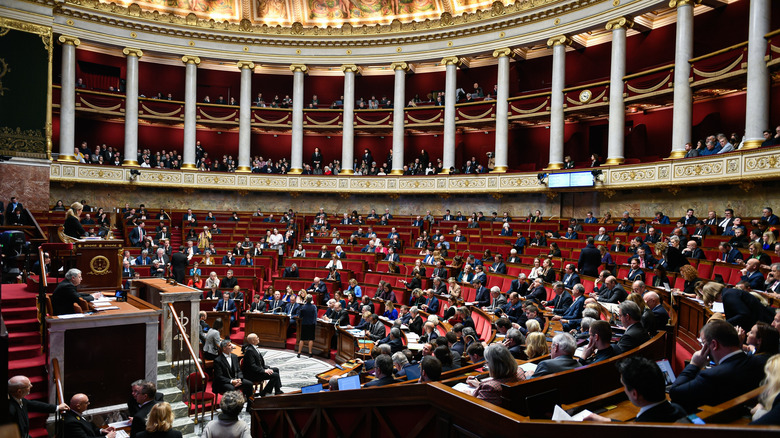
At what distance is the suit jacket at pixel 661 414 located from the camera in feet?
8.65

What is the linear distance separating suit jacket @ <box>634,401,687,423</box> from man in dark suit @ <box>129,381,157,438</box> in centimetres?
473

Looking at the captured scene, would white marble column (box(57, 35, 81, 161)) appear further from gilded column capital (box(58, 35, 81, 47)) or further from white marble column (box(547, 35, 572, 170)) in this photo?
white marble column (box(547, 35, 572, 170))

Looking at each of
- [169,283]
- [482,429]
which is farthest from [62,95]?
[482,429]

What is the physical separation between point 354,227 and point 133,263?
8573mm

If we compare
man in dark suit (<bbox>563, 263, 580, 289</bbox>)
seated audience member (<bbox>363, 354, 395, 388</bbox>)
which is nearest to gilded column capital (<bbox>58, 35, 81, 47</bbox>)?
man in dark suit (<bbox>563, 263, 580, 289</bbox>)

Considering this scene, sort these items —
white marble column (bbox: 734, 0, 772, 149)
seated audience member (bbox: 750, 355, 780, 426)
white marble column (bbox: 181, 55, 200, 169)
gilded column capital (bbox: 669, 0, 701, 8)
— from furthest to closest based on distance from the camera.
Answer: white marble column (bbox: 181, 55, 200, 169)
gilded column capital (bbox: 669, 0, 701, 8)
white marble column (bbox: 734, 0, 772, 149)
seated audience member (bbox: 750, 355, 780, 426)

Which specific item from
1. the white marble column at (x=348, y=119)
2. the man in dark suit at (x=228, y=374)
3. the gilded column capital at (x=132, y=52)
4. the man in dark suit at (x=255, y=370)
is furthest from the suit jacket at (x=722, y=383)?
the gilded column capital at (x=132, y=52)

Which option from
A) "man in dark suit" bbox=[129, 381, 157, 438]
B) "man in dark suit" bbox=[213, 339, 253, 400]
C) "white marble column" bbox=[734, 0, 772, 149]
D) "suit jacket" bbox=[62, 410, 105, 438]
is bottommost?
"man in dark suit" bbox=[213, 339, 253, 400]

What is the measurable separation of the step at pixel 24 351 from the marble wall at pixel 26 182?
51.8ft

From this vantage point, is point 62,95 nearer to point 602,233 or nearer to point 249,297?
point 249,297

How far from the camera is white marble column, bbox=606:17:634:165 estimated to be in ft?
60.5

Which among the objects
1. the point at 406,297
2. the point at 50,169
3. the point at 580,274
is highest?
the point at 50,169

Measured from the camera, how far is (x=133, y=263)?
49.4 ft

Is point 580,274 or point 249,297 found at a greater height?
point 580,274
